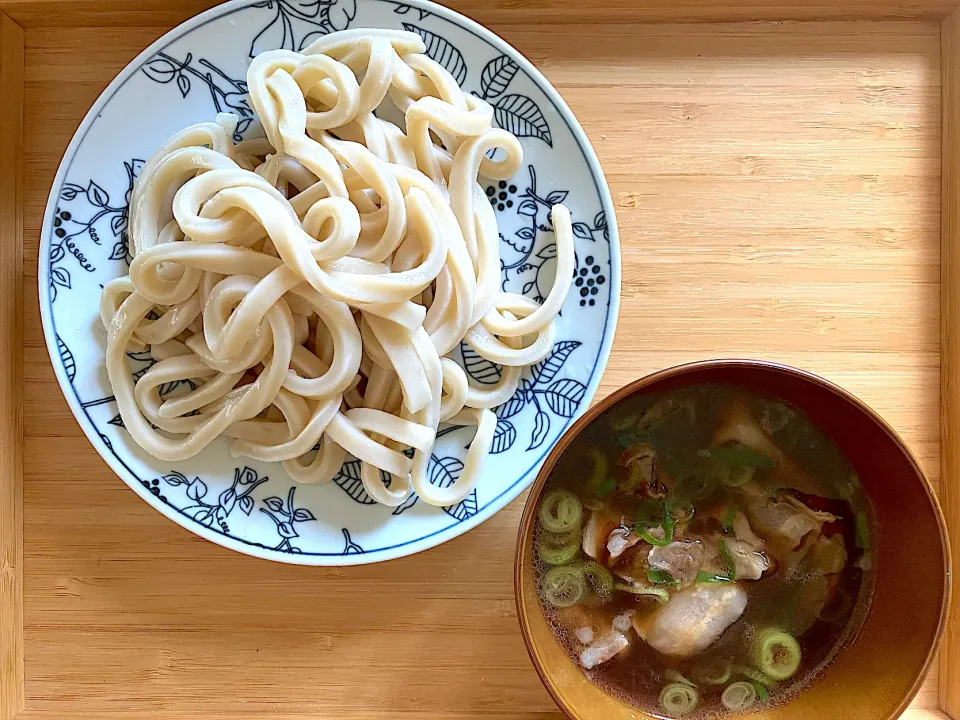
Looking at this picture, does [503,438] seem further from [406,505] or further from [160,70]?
[160,70]

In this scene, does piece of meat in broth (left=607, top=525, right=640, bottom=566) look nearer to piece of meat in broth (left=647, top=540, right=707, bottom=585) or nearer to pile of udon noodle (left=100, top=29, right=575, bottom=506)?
piece of meat in broth (left=647, top=540, right=707, bottom=585)

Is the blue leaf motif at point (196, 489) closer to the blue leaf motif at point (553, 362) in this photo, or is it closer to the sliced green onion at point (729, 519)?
the blue leaf motif at point (553, 362)

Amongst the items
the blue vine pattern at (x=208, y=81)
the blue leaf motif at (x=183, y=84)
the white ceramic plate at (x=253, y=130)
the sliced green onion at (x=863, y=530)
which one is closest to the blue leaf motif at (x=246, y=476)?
the white ceramic plate at (x=253, y=130)

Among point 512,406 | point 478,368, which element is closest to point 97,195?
point 478,368

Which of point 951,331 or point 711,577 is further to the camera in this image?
point 951,331

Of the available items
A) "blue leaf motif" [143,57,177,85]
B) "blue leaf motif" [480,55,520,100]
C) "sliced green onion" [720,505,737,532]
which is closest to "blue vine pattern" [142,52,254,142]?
"blue leaf motif" [143,57,177,85]

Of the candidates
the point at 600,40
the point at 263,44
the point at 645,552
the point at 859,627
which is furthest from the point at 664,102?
the point at 859,627

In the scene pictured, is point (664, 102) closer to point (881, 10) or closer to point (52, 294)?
point (881, 10)

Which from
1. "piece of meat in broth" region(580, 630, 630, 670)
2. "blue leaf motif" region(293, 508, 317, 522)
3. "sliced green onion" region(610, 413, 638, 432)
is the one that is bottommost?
"piece of meat in broth" region(580, 630, 630, 670)
